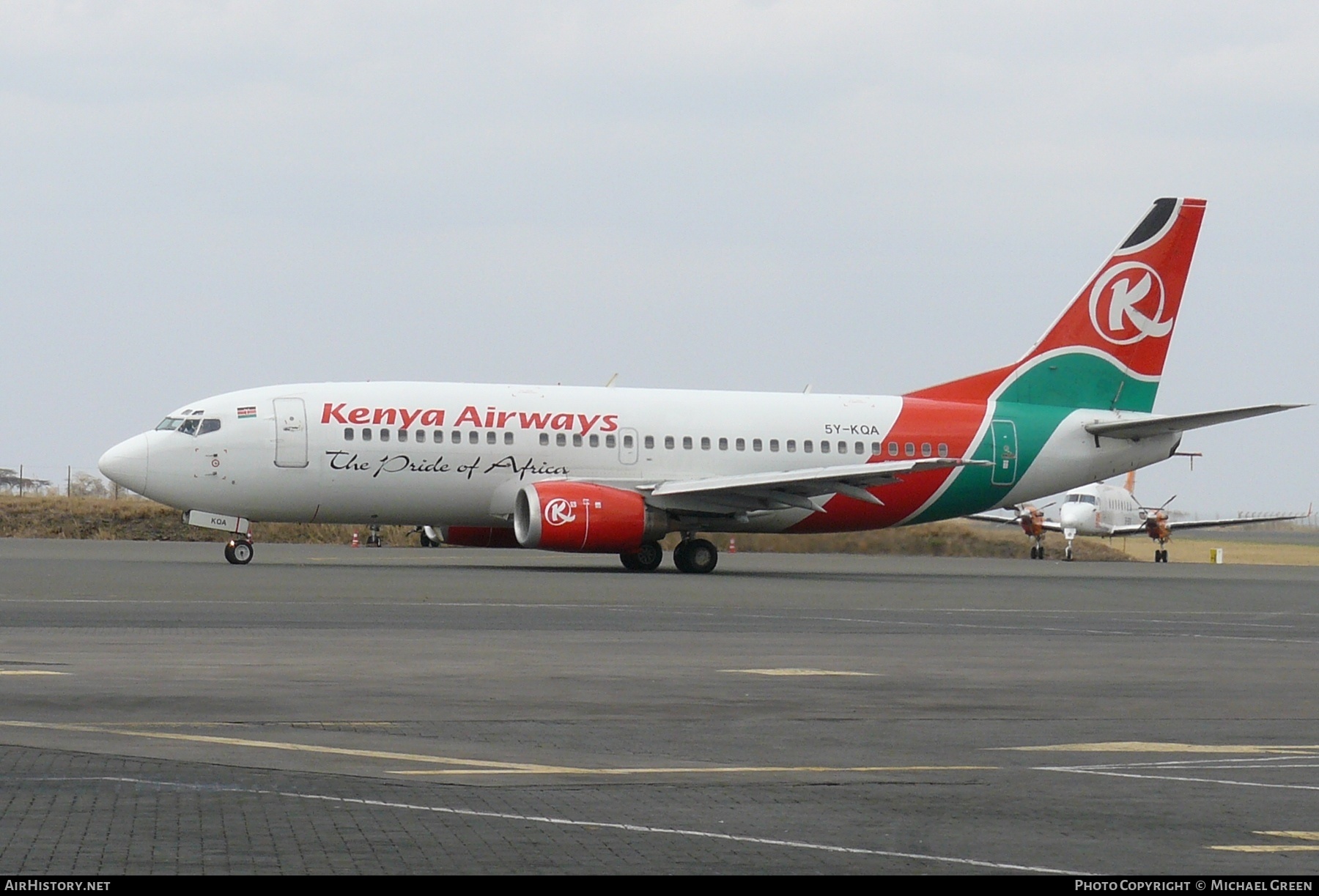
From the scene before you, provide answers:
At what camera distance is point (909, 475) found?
39.9 meters

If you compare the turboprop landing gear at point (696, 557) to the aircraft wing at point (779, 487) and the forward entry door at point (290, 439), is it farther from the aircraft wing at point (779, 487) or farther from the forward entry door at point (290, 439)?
the forward entry door at point (290, 439)

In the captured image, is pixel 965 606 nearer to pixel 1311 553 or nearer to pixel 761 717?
pixel 761 717

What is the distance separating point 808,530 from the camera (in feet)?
132

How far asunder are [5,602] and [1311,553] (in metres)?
74.4

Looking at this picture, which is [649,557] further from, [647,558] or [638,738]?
[638,738]

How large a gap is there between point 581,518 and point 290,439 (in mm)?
5652

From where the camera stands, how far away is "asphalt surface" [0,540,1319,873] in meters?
7.88

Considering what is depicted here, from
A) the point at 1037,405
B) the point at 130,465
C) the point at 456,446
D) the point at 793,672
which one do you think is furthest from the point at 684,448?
the point at 793,672

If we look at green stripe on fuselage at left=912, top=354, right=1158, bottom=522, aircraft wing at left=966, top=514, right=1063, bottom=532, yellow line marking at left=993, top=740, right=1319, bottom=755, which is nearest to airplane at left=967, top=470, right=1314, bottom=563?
aircraft wing at left=966, top=514, right=1063, bottom=532

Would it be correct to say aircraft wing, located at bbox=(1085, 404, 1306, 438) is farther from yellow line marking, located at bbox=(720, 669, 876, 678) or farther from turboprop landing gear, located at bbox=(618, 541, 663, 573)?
yellow line marking, located at bbox=(720, 669, 876, 678)

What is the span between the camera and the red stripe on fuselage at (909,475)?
131 feet


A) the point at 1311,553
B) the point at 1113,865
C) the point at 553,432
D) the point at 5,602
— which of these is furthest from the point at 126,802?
the point at 1311,553

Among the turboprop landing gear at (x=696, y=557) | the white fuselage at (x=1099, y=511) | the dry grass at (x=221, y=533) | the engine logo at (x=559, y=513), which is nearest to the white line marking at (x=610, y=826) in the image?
the engine logo at (x=559, y=513)
